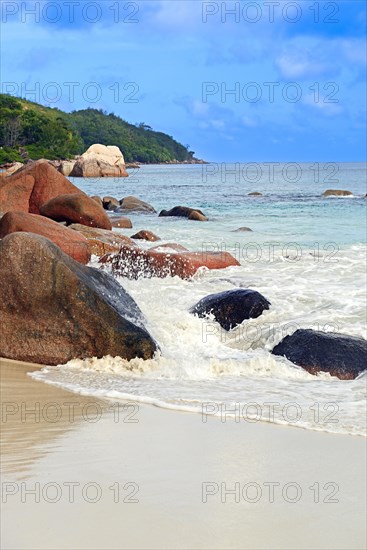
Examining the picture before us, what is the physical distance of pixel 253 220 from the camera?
2339cm

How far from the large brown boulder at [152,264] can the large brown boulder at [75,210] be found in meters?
4.46

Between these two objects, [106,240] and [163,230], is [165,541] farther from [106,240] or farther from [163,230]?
[163,230]

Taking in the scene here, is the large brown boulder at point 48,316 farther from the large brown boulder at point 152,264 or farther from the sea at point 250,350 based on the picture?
the large brown boulder at point 152,264

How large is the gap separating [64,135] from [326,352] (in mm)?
87510

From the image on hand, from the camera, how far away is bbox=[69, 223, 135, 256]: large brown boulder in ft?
43.5

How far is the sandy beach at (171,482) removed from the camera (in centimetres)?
303

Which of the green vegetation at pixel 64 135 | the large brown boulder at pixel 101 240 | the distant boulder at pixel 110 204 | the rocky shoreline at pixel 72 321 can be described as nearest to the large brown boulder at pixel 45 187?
the large brown boulder at pixel 101 240

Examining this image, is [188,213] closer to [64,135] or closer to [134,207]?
[134,207]

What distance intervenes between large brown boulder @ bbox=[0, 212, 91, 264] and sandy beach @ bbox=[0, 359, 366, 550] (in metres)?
7.21

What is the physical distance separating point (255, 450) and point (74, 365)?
96.4 inches

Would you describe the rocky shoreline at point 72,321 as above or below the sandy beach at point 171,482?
above

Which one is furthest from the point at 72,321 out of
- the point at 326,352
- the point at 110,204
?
the point at 110,204

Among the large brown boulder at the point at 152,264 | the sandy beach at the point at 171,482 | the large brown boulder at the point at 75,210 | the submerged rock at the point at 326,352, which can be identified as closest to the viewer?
the sandy beach at the point at 171,482

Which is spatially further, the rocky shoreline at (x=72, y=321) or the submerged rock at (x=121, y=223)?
the submerged rock at (x=121, y=223)
